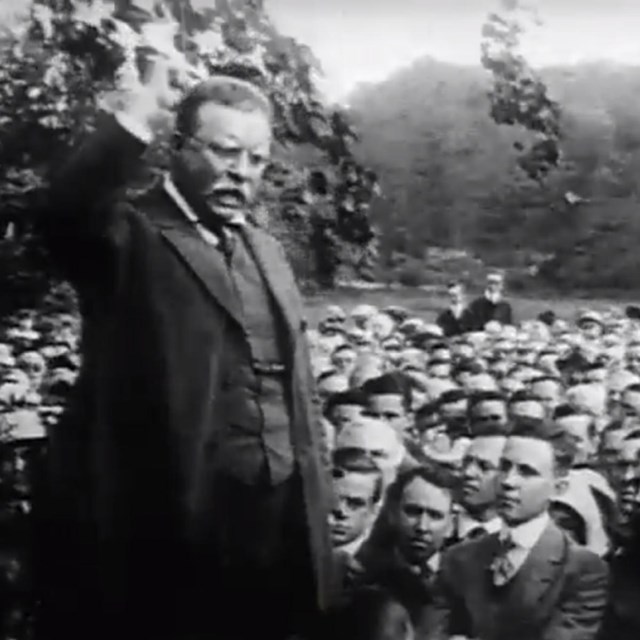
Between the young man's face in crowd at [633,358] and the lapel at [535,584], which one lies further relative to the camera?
the young man's face in crowd at [633,358]

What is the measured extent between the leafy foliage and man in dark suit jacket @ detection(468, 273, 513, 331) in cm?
24

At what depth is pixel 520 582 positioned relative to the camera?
262 cm

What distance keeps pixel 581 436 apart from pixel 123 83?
1129mm

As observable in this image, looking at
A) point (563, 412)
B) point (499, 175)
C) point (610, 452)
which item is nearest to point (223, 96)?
point (499, 175)

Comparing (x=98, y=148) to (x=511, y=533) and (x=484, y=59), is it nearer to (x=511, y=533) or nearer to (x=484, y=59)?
(x=484, y=59)

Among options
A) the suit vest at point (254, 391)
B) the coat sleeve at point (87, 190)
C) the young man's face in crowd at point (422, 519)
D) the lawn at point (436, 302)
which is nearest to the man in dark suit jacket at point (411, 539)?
the young man's face in crowd at point (422, 519)

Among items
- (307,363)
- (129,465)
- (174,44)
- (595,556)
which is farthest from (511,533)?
(174,44)

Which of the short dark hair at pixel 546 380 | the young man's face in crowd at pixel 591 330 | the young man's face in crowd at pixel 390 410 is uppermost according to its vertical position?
the young man's face in crowd at pixel 591 330

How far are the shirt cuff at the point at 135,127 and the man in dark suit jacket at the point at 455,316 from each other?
655 millimetres

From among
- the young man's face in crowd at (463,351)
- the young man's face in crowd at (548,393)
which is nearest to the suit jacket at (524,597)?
the young man's face in crowd at (548,393)

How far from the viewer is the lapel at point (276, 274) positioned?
105 inches

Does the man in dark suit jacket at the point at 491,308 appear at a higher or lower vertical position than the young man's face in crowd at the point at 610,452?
higher

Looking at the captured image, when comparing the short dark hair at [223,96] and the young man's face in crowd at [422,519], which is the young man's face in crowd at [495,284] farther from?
the short dark hair at [223,96]

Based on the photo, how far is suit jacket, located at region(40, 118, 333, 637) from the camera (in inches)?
103
